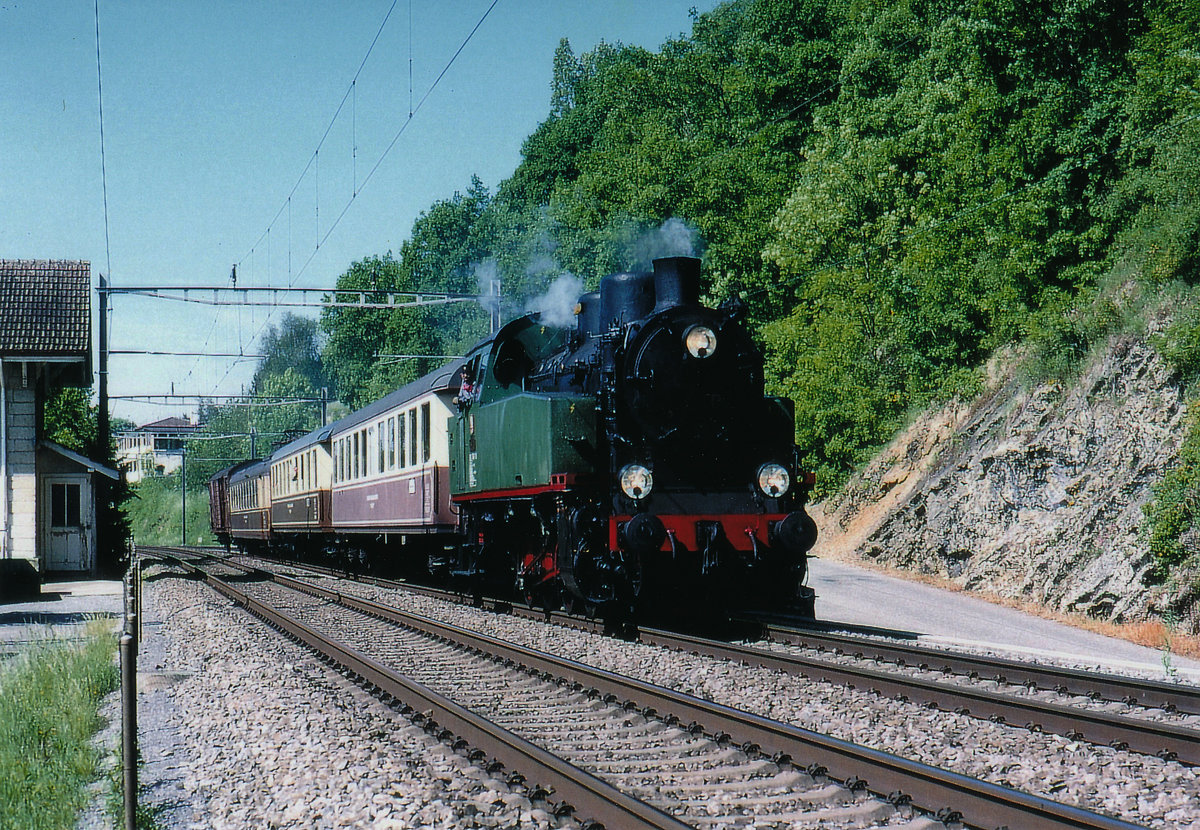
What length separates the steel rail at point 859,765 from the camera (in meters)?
4.60

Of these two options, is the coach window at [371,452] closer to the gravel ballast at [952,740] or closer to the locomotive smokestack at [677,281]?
the locomotive smokestack at [677,281]

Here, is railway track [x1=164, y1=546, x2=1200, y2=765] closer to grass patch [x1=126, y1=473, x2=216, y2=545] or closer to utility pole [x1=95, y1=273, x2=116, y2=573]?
utility pole [x1=95, y1=273, x2=116, y2=573]

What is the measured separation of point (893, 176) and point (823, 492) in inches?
289

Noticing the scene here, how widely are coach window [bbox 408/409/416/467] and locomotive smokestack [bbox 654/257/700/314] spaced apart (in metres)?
6.77

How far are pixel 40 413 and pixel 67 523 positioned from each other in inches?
106

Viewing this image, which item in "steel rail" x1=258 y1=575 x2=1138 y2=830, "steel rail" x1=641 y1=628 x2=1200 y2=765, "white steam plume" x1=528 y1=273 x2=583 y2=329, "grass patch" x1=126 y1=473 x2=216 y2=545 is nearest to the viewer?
"steel rail" x1=258 y1=575 x2=1138 y2=830

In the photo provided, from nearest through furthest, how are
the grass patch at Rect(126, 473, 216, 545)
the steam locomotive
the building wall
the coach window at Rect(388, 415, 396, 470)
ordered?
the steam locomotive < the coach window at Rect(388, 415, 396, 470) < the building wall < the grass patch at Rect(126, 473, 216, 545)

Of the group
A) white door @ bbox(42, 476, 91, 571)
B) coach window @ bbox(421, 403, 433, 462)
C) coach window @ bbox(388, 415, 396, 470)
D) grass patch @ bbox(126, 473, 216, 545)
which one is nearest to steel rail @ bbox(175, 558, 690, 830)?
coach window @ bbox(421, 403, 433, 462)

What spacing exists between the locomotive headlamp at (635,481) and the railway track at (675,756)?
1814mm

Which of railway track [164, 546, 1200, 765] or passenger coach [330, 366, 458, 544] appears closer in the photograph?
railway track [164, 546, 1200, 765]

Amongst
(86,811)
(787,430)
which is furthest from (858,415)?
(86,811)

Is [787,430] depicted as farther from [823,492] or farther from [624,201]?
[624,201]

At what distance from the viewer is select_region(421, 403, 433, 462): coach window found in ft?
55.0

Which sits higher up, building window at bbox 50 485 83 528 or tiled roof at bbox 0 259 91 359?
tiled roof at bbox 0 259 91 359
